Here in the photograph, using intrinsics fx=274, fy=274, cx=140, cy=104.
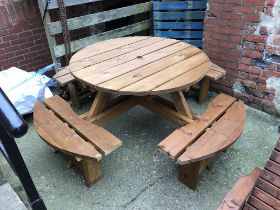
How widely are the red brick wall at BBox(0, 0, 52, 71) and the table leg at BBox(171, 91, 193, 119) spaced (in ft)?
7.39

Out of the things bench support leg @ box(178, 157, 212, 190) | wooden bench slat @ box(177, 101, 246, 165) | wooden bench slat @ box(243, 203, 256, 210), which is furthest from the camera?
bench support leg @ box(178, 157, 212, 190)

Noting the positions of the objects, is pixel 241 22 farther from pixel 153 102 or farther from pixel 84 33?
pixel 84 33

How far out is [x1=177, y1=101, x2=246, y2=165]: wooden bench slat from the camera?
6.39 feet

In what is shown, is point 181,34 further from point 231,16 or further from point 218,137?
point 218,137

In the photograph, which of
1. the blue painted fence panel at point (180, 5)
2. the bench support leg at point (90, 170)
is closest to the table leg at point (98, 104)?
the bench support leg at point (90, 170)

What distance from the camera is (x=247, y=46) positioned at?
299 centimetres

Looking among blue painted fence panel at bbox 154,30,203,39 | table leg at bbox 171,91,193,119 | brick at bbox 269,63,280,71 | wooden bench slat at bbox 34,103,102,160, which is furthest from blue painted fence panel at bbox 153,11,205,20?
wooden bench slat at bbox 34,103,102,160

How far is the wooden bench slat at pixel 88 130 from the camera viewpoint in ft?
6.66

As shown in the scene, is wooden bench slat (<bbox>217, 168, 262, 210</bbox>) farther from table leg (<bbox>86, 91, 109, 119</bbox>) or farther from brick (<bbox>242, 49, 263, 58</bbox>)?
brick (<bbox>242, 49, 263, 58</bbox>)

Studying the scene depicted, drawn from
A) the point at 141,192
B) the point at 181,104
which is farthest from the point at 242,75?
the point at 141,192

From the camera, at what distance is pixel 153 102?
2.82 meters

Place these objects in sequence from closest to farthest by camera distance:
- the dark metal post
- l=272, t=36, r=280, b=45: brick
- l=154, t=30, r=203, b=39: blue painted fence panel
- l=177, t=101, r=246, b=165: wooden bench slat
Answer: the dark metal post
l=177, t=101, r=246, b=165: wooden bench slat
l=272, t=36, r=280, b=45: brick
l=154, t=30, r=203, b=39: blue painted fence panel

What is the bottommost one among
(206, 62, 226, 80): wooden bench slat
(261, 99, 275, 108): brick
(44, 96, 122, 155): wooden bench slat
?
(261, 99, 275, 108): brick

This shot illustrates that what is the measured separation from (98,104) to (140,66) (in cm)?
54
